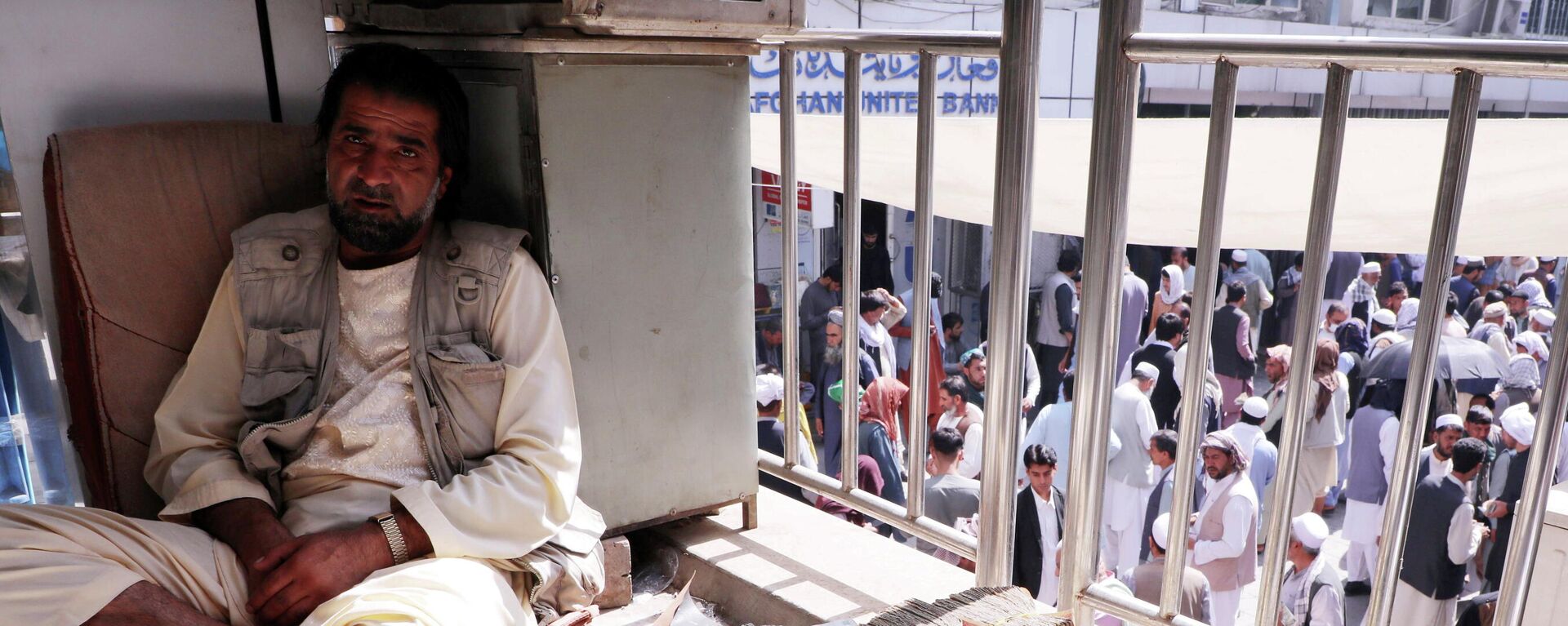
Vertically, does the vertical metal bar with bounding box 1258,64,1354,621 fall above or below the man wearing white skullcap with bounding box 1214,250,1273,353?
above

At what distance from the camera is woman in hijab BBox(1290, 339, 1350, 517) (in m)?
5.89

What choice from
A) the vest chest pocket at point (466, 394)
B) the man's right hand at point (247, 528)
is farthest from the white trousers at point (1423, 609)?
the man's right hand at point (247, 528)

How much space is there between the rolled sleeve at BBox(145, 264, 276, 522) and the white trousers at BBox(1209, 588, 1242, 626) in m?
4.60

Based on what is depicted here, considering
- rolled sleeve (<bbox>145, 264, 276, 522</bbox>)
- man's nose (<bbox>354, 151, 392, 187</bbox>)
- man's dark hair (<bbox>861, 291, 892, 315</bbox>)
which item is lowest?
man's dark hair (<bbox>861, 291, 892, 315</bbox>)

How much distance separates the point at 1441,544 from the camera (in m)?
4.73

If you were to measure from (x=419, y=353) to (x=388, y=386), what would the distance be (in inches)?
4.3

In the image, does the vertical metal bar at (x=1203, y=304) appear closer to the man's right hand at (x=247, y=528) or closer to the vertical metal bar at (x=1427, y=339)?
the vertical metal bar at (x=1427, y=339)

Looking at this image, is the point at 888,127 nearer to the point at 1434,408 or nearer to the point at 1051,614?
the point at 1051,614

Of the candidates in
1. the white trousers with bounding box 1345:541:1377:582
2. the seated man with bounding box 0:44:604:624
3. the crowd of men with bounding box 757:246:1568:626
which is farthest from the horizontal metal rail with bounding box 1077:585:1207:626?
the white trousers with bounding box 1345:541:1377:582

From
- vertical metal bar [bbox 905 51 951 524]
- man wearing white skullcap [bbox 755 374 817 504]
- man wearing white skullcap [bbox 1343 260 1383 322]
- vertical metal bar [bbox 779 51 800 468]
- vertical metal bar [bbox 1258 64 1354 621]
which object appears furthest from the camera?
man wearing white skullcap [bbox 1343 260 1383 322]

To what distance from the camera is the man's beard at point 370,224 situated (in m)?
2.06

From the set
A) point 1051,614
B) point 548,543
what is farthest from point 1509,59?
point 548,543

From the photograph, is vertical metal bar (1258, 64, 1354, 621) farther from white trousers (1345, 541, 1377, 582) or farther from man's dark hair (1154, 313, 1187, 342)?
man's dark hair (1154, 313, 1187, 342)

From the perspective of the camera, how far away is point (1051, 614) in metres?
1.72
